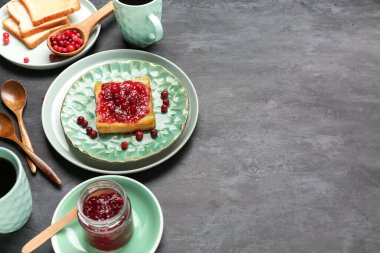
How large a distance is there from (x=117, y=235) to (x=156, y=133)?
0.32 meters

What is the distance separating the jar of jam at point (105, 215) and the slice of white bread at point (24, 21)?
0.66m

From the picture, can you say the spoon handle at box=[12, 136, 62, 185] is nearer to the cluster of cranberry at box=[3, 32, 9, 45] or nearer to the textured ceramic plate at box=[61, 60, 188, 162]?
the textured ceramic plate at box=[61, 60, 188, 162]

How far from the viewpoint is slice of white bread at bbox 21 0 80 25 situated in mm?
1542

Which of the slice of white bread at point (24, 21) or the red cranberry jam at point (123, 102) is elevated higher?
the slice of white bread at point (24, 21)

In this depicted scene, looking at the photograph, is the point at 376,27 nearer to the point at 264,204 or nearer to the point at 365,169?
the point at 365,169

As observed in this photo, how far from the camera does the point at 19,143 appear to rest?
129 centimetres

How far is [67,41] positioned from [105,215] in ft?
2.10

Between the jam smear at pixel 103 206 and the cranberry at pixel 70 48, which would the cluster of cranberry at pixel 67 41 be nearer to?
the cranberry at pixel 70 48

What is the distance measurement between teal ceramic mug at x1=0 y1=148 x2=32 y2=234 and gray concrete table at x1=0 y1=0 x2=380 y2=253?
71mm

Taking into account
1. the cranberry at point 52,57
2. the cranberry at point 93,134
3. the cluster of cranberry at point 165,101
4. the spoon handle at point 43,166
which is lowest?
the spoon handle at point 43,166

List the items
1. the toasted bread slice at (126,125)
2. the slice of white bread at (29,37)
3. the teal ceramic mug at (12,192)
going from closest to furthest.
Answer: the teal ceramic mug at (12,192), the toasted bread slice at (126,125), the slice of white bread at (29,37)

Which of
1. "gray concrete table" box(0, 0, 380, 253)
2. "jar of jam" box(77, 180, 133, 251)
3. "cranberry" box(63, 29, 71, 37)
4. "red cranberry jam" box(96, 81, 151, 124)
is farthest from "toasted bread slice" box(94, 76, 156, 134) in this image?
"cranberry" box(63, 29, 71, 37)

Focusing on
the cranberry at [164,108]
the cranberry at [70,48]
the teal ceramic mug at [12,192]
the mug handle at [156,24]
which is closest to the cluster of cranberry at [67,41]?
the cranberry at [70,48]

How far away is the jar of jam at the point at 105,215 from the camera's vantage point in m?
1.06
